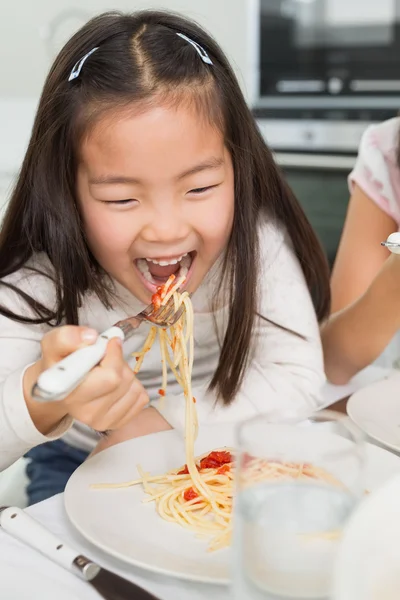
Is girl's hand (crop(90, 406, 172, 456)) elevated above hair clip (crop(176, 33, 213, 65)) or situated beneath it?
situated beneath

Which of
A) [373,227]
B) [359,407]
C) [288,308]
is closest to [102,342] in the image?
[359,407]

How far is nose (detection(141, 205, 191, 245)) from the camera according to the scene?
1.00 m

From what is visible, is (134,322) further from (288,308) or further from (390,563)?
(390,563)

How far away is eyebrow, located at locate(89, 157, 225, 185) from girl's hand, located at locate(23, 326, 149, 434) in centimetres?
26

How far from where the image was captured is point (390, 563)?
0.46 metres

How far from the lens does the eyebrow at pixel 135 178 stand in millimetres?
999

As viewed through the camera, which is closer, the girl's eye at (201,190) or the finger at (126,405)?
the finger at (126,405)

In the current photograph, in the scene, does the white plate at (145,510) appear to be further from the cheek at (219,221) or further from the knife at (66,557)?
the cheek at (219,221)

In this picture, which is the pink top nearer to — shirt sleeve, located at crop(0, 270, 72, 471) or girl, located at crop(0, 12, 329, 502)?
girl, located at crop(0, 12, 329, 502)

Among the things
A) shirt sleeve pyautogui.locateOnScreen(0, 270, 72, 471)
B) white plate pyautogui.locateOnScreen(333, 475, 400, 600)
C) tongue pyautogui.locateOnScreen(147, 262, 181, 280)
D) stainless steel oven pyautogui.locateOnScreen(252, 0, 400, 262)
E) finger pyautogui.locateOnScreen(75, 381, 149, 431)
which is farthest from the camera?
stainless steel oven pyautogui.locateOnScreen(252, 0, 400, 262)

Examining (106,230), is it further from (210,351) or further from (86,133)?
(210,351)

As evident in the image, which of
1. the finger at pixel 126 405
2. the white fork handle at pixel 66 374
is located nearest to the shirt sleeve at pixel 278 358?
the finger at pixel 126 405

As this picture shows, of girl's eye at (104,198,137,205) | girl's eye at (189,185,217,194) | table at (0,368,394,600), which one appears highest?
girl's eye at (189,185,217,194)

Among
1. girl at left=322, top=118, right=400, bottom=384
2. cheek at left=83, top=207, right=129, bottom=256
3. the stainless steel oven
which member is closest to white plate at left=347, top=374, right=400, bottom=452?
cheek at left=83, top=207, right=129, bottom=256
